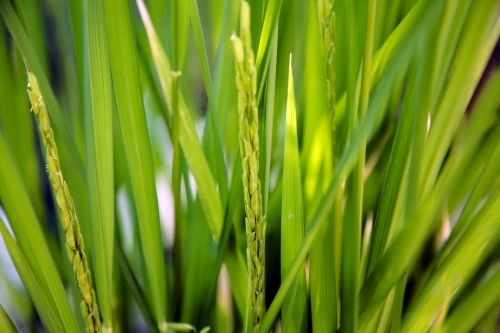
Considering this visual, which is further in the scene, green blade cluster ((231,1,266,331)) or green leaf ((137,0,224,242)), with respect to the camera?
green leaf ((137,0,224,242))

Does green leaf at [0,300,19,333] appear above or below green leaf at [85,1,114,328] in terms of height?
below

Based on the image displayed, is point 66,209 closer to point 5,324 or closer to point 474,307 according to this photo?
point 5,324

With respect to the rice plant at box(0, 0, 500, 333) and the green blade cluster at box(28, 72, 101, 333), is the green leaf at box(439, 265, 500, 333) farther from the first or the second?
the green blade cluster at box(28, 72, 101, 333)

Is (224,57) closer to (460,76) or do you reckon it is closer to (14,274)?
(460,76)

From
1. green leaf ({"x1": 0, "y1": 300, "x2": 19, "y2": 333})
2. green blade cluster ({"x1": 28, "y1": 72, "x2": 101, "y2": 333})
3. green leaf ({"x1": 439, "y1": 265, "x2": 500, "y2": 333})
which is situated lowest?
green leaf ({"x1": 439, "y1": 265, "x2": 500, "y2": 333})

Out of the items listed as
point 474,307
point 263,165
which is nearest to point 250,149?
point 263,165

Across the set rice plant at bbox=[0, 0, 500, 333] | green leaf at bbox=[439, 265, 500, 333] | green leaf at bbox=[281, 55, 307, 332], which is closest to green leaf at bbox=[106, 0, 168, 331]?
rice plant at bbox=[0, 0, 500, 333]

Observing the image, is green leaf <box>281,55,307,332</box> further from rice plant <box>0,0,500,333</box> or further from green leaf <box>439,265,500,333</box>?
green leaf <box>439,265,500,333</box>

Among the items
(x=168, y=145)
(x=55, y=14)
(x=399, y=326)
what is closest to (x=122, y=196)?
(x=168, y=145)
